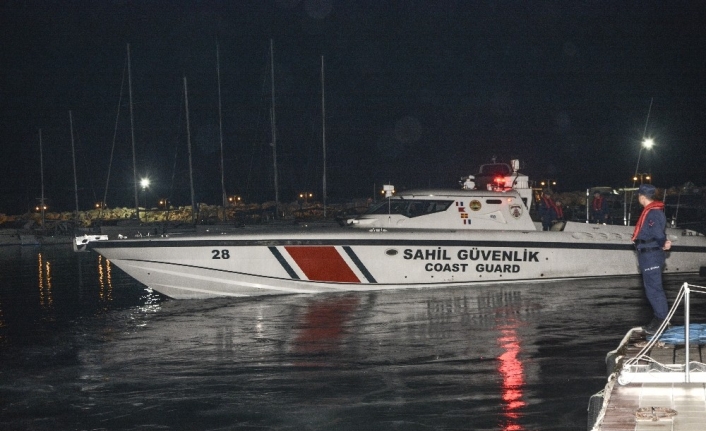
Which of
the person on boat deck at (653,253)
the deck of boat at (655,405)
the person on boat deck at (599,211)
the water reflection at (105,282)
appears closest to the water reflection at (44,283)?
the water reflection at (105,282)

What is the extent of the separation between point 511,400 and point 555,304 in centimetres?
690

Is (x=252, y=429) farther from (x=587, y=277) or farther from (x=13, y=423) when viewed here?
(x=587, y=277)

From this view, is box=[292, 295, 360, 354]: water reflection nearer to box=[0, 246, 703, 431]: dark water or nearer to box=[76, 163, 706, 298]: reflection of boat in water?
box=[0, 246, 703, 431]: dark water

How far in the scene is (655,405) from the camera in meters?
5.54

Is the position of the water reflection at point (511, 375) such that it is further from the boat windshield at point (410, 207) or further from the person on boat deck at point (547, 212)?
the person on boat deck at point (547, 212)

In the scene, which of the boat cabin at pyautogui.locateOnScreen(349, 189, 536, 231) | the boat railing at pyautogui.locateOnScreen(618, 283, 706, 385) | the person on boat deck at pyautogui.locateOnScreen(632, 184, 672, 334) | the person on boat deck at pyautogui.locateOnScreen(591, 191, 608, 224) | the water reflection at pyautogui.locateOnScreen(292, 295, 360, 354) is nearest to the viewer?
the boat railing at pyautogui.locateOnScreen(618, 283, 706, 385)

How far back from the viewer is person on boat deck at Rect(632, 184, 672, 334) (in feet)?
28.3

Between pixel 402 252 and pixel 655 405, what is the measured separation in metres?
10.6

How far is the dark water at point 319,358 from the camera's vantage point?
7.27 m

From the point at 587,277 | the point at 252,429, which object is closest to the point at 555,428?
the point at 252,429

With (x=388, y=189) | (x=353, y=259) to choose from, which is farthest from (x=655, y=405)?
(x=388, y=189)

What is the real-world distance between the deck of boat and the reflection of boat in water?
927cm

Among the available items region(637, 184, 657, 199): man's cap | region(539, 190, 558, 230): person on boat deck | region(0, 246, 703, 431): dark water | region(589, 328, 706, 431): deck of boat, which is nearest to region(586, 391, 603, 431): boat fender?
region(589, 328, 706, 431): deck of boat

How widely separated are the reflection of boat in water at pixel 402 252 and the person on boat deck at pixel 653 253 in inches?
297
